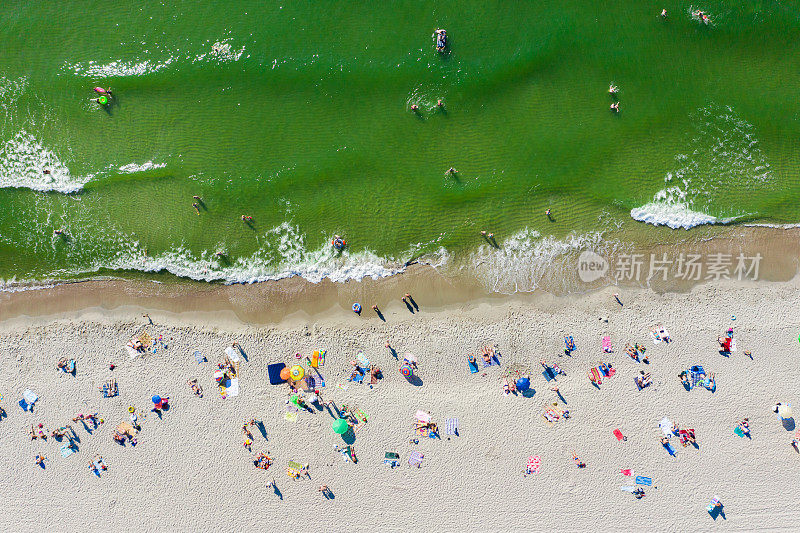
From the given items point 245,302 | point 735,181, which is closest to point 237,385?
point 245,302

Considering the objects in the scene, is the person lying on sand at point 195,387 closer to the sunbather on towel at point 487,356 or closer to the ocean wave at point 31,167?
the ocean wave at point 31,167

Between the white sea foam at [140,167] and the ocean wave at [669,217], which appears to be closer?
the ocean wave at [669,217]

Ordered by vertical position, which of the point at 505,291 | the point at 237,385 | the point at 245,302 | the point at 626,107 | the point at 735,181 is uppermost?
the point at 626,107

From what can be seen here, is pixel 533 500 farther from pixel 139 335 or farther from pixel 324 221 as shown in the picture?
pixel 139 335

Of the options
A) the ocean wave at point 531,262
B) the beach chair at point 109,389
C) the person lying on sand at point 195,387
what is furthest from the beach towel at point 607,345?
the beach chair at point 109,389

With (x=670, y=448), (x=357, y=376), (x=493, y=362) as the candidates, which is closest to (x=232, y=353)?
(x=357, y=376)

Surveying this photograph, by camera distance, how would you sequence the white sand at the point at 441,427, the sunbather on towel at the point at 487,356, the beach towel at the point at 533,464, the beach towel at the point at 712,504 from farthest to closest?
the sunbather on towel at the point at 487,356, the beach towel at the point at 533,464, the white sand at the point at 441,427, the beach towel at the point at 712,504
